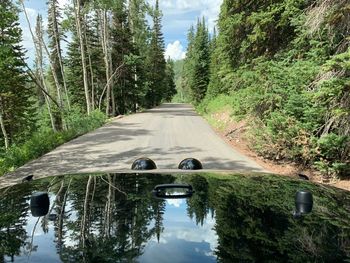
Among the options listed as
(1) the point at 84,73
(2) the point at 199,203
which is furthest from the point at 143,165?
(1) the point at 84,73

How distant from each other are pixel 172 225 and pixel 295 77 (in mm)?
9632

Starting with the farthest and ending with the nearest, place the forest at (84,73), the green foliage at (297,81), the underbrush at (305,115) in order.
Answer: the forest at (84,73)
the green foliage at (297,81)
the underbrush at (305,115)

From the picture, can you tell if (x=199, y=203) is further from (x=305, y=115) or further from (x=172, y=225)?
(x=305, y=115)

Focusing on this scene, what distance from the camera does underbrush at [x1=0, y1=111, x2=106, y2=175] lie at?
12777 millimetres

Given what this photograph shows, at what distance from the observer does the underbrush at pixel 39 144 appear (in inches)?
503

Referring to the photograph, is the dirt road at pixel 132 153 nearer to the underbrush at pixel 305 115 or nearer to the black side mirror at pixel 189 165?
the underbrush at pixel 305 115

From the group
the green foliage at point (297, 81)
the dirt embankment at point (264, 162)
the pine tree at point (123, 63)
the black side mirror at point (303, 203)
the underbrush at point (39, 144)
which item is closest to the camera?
the black side mirror at point (303, 203)

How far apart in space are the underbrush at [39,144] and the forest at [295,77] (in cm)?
821

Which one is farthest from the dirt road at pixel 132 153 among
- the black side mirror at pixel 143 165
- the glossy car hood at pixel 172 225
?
the glossy car hood at pixel 172 225

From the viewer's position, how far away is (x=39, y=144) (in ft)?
49.0

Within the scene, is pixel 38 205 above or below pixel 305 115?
above

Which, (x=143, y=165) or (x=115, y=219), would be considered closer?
(x=115, y=219)

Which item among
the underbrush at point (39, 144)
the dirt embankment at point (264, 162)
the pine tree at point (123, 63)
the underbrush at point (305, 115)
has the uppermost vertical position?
the pine tree at point (123, 63)

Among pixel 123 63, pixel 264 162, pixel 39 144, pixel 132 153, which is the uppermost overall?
pixel 123 63
